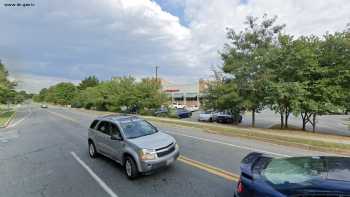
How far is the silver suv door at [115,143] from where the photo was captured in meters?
5.71

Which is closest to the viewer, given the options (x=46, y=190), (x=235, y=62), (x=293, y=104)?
(x=46, y=190)

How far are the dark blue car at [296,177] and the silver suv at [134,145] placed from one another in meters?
2.62

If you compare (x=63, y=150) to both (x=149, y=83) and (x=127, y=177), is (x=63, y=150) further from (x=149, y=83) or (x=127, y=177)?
(x=149, y=83)

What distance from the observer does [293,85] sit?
12047mm

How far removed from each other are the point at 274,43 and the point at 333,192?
49.5 feet

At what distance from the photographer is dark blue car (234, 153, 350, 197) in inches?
82.8

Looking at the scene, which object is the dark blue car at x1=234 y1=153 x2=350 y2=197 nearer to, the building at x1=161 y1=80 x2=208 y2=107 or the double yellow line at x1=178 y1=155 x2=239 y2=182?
the double yellow line at x1=178 y1=155 x2=239 y2=182

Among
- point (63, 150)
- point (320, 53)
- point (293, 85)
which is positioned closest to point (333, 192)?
point (63, 150)

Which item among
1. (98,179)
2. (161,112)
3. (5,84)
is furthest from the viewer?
(5,84)

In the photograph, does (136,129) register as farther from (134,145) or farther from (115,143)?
(134,145)

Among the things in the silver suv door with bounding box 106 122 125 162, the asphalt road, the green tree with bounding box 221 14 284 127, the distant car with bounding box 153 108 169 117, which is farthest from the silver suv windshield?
the distant car with bounding box 153 108 169 117

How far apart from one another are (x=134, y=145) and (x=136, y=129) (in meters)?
1.00

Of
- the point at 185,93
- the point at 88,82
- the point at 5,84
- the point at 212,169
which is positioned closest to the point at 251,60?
the point at 212,169

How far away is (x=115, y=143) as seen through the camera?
5906 millimetres
